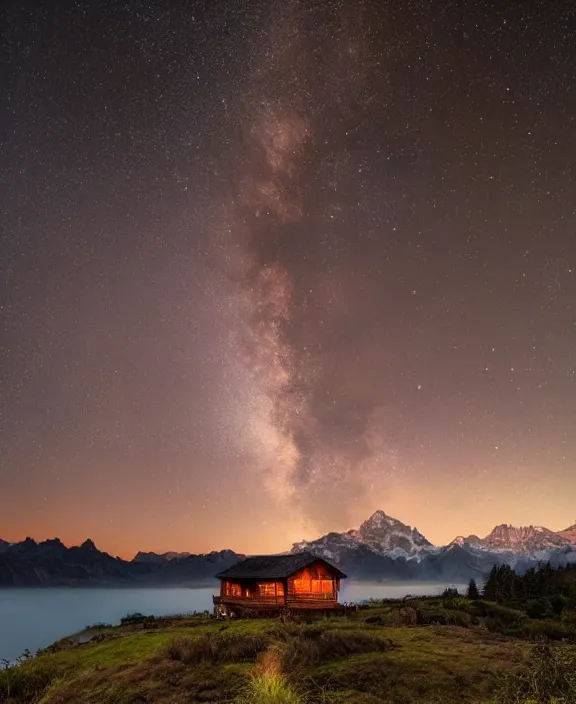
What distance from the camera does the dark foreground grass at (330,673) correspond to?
44.4 feet

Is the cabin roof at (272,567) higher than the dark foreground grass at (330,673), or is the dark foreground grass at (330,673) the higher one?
the cabin roof at (272,567)

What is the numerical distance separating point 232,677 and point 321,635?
4043 mm

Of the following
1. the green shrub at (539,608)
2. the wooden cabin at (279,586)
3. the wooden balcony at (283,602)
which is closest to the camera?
the green shrub at (539,608)

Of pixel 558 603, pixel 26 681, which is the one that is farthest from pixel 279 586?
pixel 26 681

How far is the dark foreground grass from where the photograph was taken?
1354 cm

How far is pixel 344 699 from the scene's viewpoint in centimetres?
1410

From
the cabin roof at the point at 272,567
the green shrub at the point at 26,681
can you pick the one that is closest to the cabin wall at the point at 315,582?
the cabin roof at the point at 272,567

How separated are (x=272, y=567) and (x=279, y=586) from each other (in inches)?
103

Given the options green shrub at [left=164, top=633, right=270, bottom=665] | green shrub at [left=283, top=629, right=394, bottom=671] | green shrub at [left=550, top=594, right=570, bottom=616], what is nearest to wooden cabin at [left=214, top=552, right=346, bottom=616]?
green shrub at [left=550, top=594, right=570, bottom=616]

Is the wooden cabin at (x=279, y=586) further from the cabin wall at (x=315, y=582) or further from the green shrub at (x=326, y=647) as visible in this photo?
the green shrub at (x=326, y=647)

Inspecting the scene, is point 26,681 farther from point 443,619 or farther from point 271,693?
point 443,619

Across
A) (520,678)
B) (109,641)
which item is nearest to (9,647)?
(109,641)

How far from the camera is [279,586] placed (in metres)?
52.3

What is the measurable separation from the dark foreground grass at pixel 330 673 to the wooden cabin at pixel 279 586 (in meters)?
28.2
